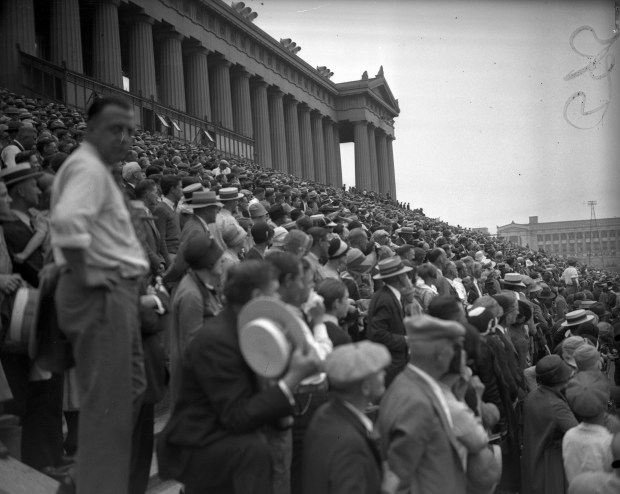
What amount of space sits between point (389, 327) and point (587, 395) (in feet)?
6.22

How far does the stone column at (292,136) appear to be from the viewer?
59938 mm

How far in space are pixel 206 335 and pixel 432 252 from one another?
724 centimetres

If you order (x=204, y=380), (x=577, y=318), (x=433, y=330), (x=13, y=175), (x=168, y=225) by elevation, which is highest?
(x=13, y=175)

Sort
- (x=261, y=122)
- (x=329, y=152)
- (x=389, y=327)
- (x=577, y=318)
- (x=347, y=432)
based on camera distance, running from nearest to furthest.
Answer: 1. (x=347, y=432)
2. (x=389, y=327)
3. (x=577, y=318)
4. (x=261, y=122)
5. (x=329, y=152)

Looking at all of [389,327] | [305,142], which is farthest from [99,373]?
[305,142]

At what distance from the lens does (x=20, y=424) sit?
5605mm

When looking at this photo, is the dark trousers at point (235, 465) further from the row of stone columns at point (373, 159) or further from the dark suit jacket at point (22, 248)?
the row of stone columns at point (373, 159)

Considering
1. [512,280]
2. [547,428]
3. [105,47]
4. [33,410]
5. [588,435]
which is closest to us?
[33,410]

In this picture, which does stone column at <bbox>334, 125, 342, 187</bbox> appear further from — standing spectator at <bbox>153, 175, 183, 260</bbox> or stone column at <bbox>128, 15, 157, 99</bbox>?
standing spectator at <bbox>153, 175, 183, 260</bbox>

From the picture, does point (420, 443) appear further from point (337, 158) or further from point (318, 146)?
point (337, 158)

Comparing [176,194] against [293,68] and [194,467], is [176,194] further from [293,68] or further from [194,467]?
[293,68]

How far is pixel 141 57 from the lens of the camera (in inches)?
1512

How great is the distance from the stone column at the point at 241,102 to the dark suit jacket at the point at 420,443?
155 ft

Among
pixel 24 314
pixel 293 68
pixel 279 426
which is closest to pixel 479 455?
pixel 279 426
